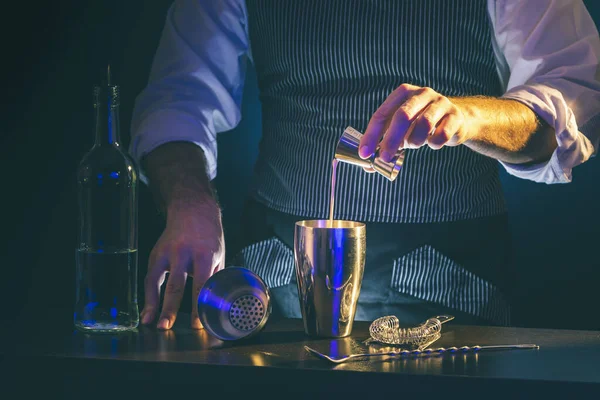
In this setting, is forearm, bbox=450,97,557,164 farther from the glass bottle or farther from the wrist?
the glass bottle

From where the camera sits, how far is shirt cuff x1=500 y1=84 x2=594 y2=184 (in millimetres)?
1646

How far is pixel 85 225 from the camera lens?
1378 mm

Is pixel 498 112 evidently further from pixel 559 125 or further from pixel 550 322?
pixel 550 322

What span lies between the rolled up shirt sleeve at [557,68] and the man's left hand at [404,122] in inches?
18.4

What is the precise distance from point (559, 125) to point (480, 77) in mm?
301

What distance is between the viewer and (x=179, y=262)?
4.72 ft

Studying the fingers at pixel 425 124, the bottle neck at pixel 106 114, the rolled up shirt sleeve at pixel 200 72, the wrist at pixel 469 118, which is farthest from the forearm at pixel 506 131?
the rolled up shirt sleeve at pixel 200 72

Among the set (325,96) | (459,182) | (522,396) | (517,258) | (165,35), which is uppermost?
(165,35)

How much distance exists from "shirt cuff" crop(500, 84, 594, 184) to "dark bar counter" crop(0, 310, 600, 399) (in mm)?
564

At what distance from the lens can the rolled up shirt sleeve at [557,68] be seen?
1.68 m

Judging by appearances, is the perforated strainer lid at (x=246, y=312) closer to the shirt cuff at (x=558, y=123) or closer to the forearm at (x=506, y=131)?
the forearm at (x=506, y=131)

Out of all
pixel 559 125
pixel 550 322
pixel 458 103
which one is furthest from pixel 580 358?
pixel 550 322

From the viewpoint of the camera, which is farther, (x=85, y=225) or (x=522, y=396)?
(x=85, y=225)

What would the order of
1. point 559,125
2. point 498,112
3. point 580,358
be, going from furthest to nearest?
1. point 559,125
2. point 498,112
3. point 580,358
